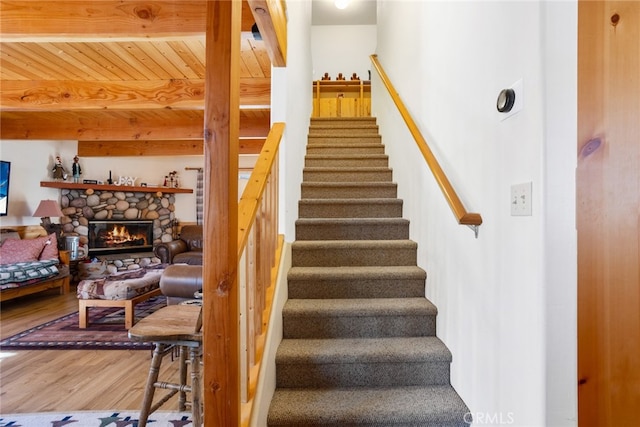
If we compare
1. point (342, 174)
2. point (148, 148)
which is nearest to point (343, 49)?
point (342, 174)

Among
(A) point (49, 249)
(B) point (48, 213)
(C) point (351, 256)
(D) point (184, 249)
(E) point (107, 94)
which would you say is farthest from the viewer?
(D) point (184, 249)

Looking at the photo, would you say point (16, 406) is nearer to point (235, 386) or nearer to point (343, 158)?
point (235, 386)

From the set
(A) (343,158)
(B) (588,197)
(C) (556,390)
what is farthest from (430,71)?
(C) (556,390)

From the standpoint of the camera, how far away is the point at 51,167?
5578 mm

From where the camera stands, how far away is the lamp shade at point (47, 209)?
4.94 m

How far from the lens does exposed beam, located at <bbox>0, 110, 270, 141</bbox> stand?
470 cm

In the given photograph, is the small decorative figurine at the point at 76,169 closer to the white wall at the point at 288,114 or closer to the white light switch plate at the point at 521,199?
the white wall at the point at 288,114

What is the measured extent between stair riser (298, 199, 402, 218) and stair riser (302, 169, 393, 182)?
53cm

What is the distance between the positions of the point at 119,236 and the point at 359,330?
6223 mm

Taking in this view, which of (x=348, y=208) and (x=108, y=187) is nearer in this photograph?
(x=348, y=208)

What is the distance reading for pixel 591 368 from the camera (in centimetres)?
66

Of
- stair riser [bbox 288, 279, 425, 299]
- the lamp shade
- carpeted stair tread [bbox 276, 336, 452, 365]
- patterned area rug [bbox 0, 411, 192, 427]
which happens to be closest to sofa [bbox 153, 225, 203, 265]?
the lamp shade

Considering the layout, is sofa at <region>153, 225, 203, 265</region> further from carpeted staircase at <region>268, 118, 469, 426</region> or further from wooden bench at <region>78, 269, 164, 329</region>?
carpeted staircase at <region>268, 118, 469, 426</region>

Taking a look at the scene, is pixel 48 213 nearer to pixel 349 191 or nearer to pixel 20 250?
pixel 20 250
